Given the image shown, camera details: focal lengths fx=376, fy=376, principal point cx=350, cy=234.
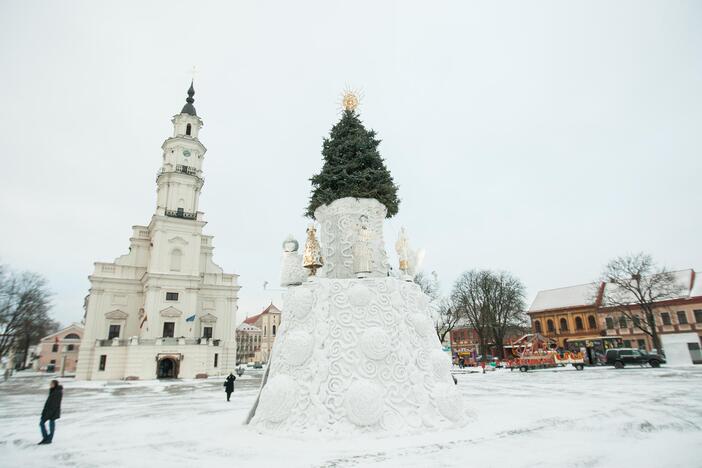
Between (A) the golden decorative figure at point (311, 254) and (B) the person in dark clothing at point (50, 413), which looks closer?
(B) the person in dark clothing at point (50, 413)

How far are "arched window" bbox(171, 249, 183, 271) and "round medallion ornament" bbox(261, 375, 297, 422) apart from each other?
120ft

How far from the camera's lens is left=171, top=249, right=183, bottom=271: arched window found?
40.5m

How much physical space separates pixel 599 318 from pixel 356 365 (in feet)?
187

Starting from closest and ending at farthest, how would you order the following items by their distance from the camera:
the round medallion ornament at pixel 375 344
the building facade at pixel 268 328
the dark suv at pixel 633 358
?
1. the round medallion ornament at pixel 375 344
2. the dark suv at pixel 633 358
3. the building facade at pixel 268 328

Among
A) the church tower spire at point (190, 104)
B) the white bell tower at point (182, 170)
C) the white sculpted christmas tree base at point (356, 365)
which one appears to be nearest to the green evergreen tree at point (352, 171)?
the white sculpted christmas tree base at point (356, 365)

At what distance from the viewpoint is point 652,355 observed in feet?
94.4

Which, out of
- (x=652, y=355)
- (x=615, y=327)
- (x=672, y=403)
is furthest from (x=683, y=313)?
(x=672, y=403)

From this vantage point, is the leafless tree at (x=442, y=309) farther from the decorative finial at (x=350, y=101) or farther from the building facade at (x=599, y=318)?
the decorative finial at (x=350, y=101)

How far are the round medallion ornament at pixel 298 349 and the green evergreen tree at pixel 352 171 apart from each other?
14.9 ft

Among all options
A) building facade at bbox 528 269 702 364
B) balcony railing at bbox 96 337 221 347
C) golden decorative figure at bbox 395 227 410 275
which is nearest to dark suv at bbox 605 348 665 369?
building facade at bbox 528 269 702 364

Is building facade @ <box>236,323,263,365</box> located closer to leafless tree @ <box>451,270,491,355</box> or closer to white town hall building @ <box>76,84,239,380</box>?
white town hall building @ <box>76,84,239,380</box>

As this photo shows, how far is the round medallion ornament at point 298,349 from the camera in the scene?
322 inches

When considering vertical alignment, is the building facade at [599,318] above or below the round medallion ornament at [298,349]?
above

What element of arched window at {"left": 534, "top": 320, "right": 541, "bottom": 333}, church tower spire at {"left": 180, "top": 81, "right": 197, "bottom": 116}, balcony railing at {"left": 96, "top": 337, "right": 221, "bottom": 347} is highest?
church tower spire at {"left": 180, "top": 81, "right": 197, "bottom": 116}
